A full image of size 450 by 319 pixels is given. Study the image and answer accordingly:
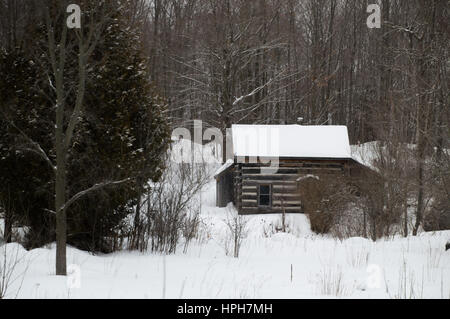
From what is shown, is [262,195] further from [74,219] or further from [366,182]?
[74,219]

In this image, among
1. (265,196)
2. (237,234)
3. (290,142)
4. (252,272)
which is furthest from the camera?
(265,196)

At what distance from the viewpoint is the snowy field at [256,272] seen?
693cm

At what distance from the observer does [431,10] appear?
1742 centimetres

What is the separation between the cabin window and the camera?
78.0 ft

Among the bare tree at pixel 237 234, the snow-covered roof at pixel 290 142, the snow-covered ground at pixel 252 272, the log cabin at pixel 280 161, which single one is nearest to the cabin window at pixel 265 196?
the log cabin at pixel 280 161

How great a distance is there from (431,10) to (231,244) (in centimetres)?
1103

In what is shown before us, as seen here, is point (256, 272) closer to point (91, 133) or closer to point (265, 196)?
point (91, 133)

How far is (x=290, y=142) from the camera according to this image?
2355cm

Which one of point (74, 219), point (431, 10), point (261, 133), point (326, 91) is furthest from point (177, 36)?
point (74, 219)

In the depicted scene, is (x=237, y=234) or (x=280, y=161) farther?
(x=280, y=161)

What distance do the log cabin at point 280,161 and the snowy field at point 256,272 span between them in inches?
393

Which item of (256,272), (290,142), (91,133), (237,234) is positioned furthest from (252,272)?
(290,142)

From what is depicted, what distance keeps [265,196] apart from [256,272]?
15.1 metres

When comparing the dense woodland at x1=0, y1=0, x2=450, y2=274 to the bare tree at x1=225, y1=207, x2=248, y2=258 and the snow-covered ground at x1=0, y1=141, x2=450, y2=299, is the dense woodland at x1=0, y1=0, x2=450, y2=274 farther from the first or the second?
the bare tree at x1=225, y1=207, x2=248, y2=258
